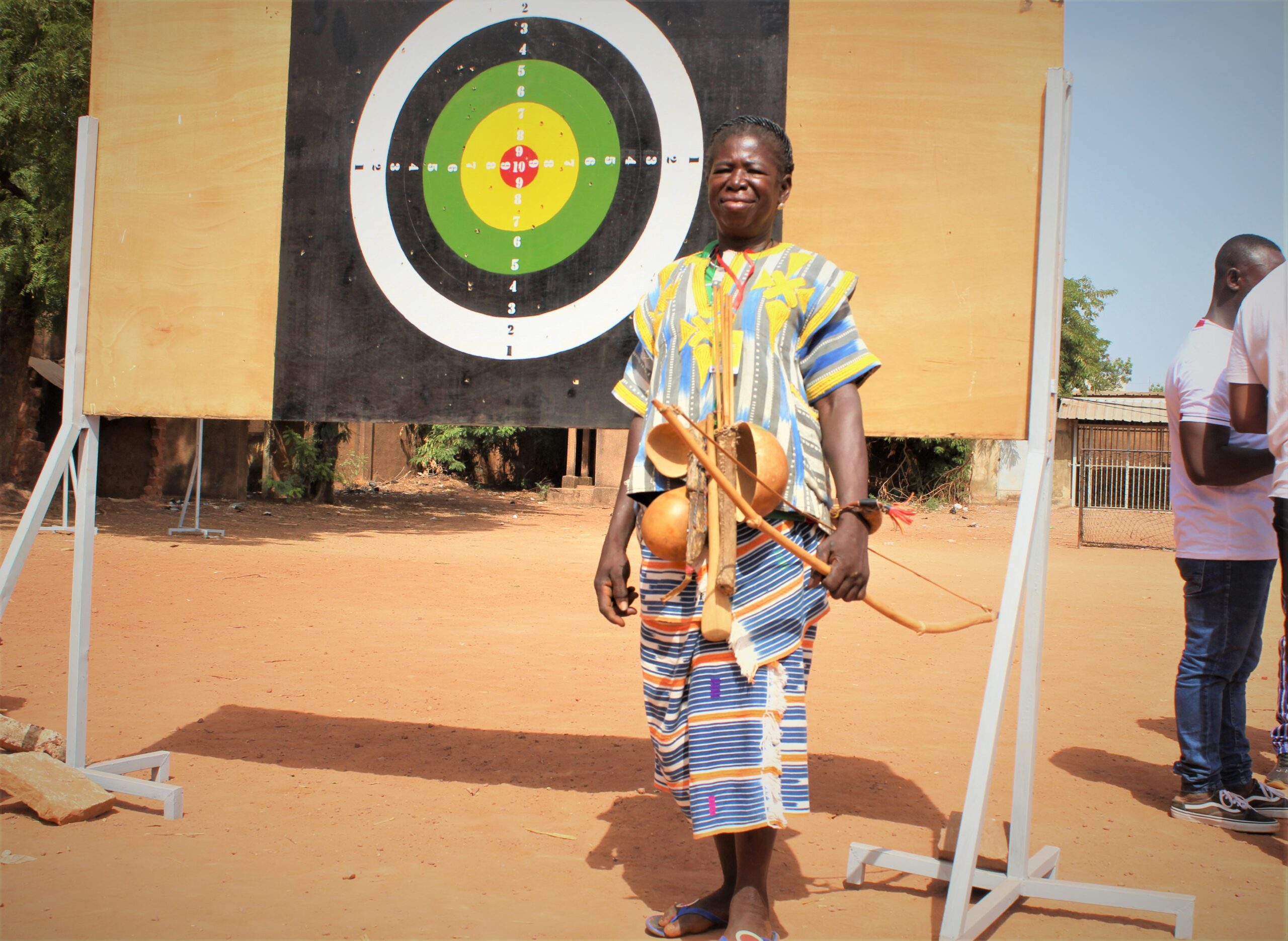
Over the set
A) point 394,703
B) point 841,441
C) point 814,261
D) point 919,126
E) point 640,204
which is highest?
point 919,126

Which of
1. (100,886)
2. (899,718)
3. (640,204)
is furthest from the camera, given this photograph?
(899,718)

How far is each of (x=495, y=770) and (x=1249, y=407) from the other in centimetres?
263

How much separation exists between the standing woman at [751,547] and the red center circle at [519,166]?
1058 mm

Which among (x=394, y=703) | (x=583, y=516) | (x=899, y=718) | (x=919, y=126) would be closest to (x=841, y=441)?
(x=919, y=126)

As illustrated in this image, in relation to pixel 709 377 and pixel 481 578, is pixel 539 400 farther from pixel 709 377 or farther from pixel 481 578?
pixel 481 578

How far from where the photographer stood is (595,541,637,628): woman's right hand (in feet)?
7.50

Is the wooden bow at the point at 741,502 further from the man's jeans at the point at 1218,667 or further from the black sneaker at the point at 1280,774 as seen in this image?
the black sneaker at the point at 1280,774

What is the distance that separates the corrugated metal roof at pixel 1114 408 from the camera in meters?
20.8

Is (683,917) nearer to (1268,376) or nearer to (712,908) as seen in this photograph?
(712,908)

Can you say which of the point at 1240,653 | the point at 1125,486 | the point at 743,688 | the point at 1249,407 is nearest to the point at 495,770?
the point at 743,688

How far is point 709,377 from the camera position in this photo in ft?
7.19

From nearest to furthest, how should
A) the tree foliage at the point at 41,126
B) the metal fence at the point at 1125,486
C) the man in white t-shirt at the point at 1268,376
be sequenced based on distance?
the man in white t-shirt at the point at 1268,376, the tree foliage at the point at 41,126, the metal fence at the point at 1125,486

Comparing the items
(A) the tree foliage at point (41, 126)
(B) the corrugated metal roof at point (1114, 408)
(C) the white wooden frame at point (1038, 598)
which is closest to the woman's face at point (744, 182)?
(C) the white wooden frame at point (1038, 598)

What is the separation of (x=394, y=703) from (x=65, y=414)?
6.07ft
